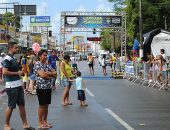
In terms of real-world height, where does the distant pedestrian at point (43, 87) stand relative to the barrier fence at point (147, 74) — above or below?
above

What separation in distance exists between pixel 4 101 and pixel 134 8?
37.2 metres

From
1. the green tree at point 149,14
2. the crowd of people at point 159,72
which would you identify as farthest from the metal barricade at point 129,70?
the green tree at point 149,14

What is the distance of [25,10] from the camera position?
82.4 m

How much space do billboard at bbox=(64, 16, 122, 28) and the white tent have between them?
36.1 ft

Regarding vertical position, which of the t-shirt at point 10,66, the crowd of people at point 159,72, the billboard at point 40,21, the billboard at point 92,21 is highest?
the billboard at point 40,21

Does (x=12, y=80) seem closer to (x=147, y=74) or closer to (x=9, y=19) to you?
(x=147, y=74)

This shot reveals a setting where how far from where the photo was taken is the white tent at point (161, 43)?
104 feet

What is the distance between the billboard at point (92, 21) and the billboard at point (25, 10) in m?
38.6

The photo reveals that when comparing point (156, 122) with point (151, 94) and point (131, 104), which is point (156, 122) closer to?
point (131, 104)

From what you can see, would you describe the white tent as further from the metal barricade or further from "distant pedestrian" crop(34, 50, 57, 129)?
"distant pedestrian" crop(34, 50, 57, 129)

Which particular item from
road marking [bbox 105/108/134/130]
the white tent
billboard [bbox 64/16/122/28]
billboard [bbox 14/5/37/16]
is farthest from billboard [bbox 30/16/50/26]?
road marking [bbox 105/108/134/130]

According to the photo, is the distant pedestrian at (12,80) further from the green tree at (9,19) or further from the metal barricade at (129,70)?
the green tree at (9,19)

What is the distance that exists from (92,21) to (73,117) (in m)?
31.4

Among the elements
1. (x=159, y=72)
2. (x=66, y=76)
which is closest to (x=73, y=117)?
(x=66, y=76)
